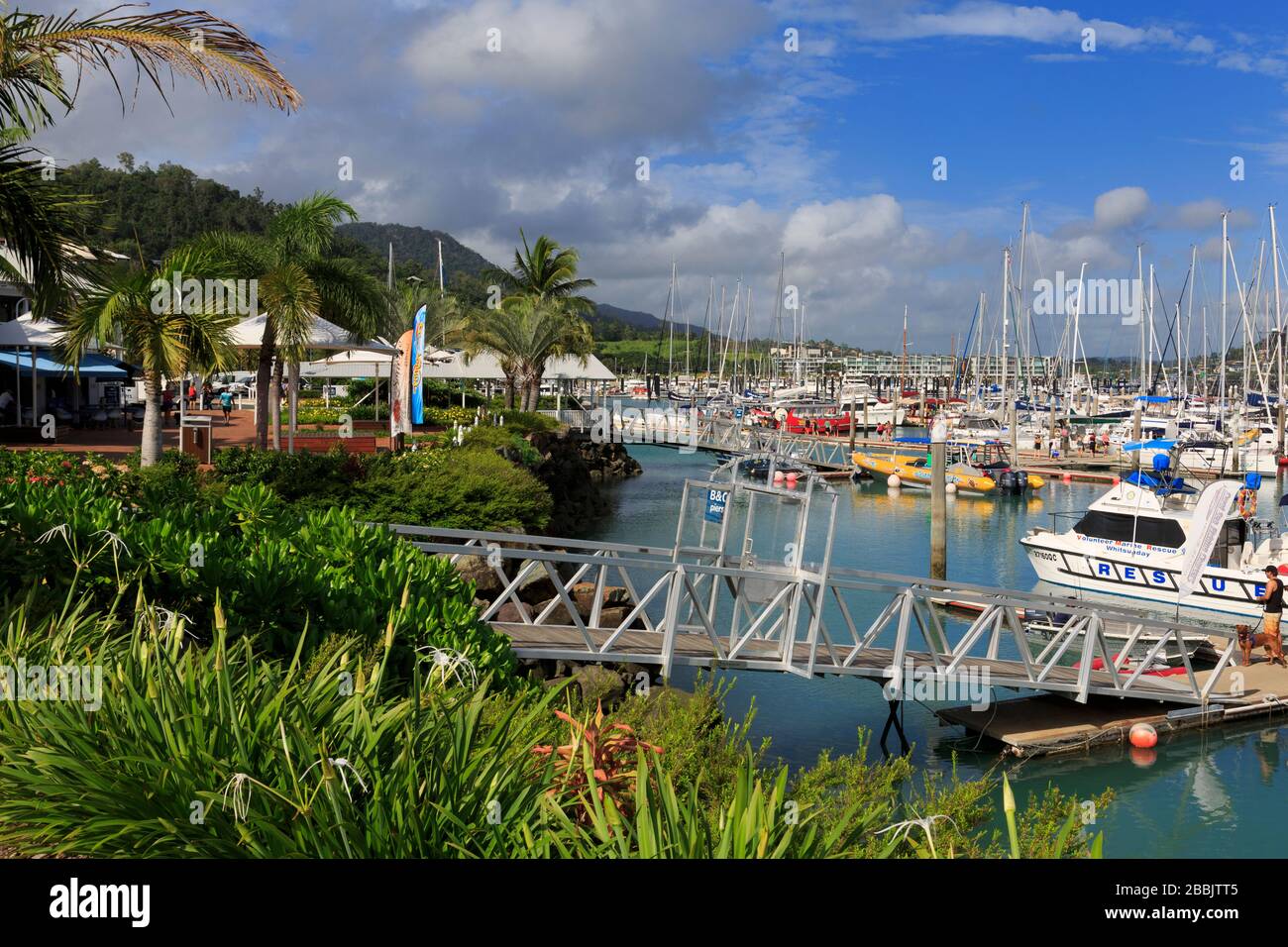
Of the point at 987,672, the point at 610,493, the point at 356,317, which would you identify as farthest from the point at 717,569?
the point at 610,493

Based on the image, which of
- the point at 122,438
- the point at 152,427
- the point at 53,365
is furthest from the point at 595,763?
the point at 53,365

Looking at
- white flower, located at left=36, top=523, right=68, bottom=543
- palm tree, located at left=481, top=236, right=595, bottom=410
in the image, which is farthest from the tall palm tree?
white flower, located at left=36, top=523, right=68, bottom=543

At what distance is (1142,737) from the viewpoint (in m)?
15.1

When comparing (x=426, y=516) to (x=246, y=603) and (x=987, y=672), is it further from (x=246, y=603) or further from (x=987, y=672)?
(x=246, y=603)

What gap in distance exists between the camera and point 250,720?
5.43 meters

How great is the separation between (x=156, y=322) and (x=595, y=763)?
13.3m

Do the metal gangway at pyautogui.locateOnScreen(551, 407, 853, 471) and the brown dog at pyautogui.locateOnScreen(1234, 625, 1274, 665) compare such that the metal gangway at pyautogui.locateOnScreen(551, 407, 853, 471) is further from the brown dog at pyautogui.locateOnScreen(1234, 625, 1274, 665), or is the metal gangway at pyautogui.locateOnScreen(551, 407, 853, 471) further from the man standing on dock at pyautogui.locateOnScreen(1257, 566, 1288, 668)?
the man standing on dock at pyautogui.locateOnScreen(1257, 566, 1288, 668)

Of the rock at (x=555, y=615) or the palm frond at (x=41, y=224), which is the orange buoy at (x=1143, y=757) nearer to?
the rock at (x=555, y=615)

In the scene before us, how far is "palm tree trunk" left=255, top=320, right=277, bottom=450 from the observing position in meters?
22.2

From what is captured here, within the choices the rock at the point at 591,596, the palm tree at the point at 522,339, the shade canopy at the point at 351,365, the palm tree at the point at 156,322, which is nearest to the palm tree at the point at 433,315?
the palm tree at the point at 522,339

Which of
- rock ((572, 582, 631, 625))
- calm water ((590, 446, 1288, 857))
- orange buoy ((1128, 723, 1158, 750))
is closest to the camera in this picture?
calm water ((590, 446, 1288, 857))

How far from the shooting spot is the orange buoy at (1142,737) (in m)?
15.1

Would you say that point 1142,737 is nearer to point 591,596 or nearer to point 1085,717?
point 1085,717
